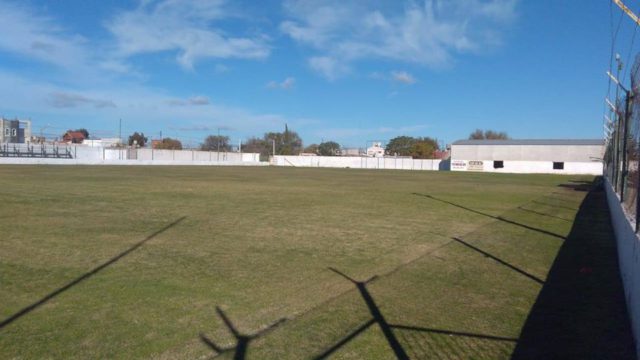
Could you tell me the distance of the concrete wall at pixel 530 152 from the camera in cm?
7656

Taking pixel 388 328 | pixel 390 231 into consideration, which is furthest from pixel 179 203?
pixel 388 328

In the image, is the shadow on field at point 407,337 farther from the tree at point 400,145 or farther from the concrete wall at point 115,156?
the tree at point 400,145

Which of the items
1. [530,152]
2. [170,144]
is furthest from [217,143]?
[530,152]

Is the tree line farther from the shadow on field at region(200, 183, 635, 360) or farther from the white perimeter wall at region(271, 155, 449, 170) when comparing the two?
the shadow on field at region(200, 183, 635, 360)

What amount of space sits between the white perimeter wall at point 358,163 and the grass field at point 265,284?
8514 cm

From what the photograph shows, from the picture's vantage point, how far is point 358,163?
4097 inches

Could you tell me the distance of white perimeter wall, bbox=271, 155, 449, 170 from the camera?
98.8 m

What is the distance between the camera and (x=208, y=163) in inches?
3285

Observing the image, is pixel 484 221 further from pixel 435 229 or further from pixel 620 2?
pixel 620 2

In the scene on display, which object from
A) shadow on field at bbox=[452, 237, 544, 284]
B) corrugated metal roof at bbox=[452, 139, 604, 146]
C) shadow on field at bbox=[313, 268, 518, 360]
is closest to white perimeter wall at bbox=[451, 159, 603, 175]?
corrugated metal roof at bbox=[452, 139, 604, 146]

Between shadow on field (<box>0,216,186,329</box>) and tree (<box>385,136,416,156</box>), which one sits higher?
tree (<box>385,136,416,156</box>)

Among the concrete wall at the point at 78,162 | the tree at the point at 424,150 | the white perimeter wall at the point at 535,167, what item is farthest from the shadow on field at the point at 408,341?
the tree at the point at 424,150

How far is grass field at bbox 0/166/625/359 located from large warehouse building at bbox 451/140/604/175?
70.2 meters

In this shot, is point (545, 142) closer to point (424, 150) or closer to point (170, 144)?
point (424, 150)
